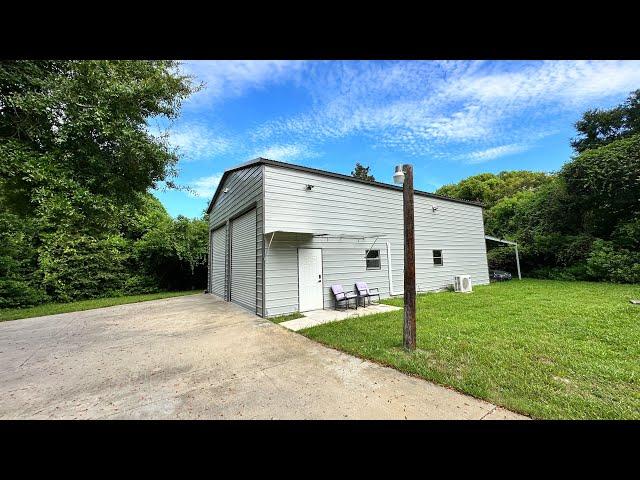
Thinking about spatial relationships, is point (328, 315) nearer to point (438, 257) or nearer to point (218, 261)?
point (438, 257)

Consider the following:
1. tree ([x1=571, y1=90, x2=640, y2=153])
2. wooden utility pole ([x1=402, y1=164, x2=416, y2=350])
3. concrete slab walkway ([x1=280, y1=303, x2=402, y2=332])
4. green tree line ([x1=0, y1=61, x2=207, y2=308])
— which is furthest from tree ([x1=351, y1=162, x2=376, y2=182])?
wooden utility pole ([x1=402, y1=164, x2=416, y2=350])

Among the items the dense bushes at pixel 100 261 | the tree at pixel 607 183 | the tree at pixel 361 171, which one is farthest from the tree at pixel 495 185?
the dense bushes at pixel 100 261

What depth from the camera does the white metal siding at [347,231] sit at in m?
7.98

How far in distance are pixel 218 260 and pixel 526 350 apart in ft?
39.1

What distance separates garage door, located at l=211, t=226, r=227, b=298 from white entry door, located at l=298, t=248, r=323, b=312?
482 cm

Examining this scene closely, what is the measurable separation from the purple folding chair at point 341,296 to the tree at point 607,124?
19.6 meters

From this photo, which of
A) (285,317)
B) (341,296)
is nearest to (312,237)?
(341,296)

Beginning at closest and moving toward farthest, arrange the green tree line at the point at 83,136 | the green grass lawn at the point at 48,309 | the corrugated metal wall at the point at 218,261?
the green tree line at the point at 83,136 → the green grass lawn at the point at 48,309 → the corrugated metal wall at the point at 218,261

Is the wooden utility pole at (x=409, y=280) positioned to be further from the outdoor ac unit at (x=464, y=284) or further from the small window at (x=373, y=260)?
the outdoor ac unit at (x=464, y=284)

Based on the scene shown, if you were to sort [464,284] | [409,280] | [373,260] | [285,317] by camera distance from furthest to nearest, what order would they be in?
[464,284], [373,260], [285,317], [409,280]

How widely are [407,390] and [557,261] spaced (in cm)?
1662

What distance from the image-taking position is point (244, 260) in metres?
9.37

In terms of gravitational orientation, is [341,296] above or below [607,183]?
below
